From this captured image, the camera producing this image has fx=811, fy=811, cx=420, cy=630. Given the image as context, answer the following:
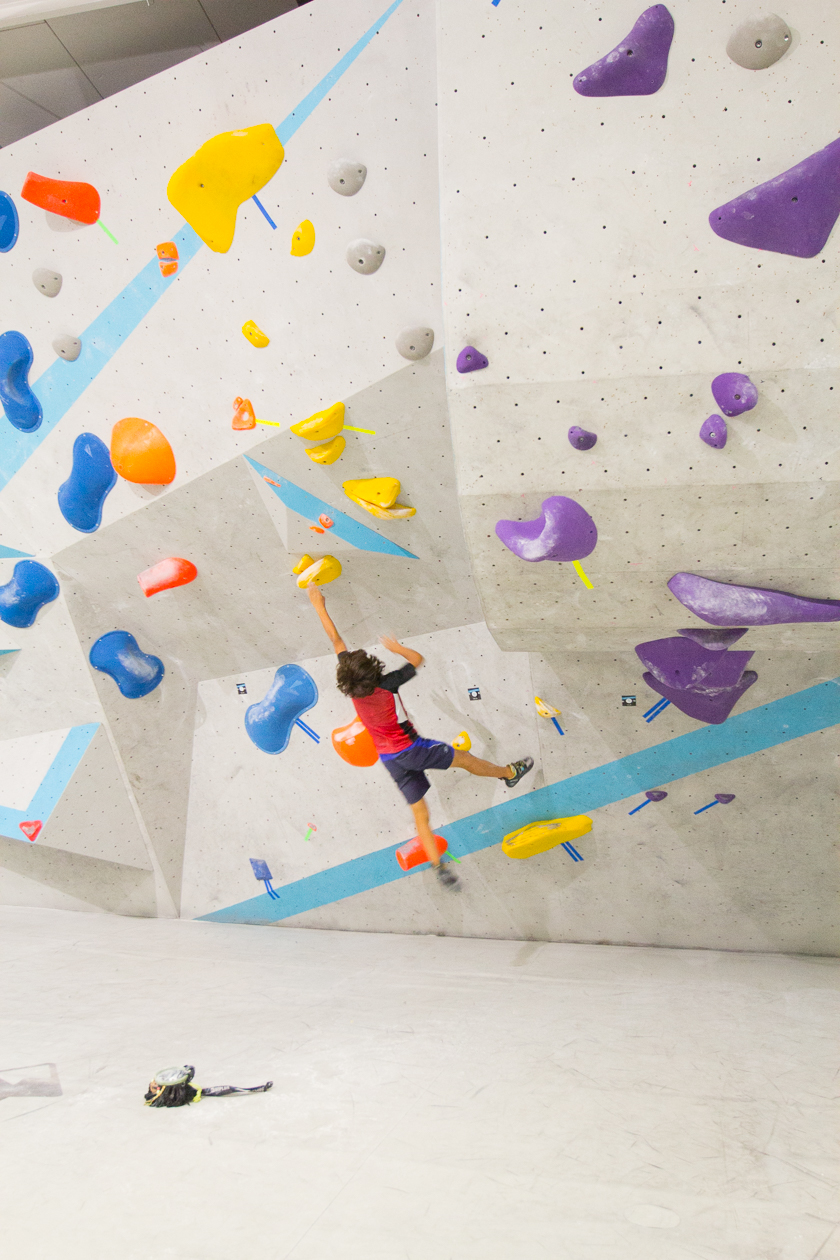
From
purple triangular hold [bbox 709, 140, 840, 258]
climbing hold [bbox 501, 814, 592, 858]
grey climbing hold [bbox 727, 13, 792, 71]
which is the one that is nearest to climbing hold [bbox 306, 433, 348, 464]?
purple triangular hold [bbox 709, 140, 840, 258]

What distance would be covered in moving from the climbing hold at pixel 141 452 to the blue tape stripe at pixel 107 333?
0.22 metres

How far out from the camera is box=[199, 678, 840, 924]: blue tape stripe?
310 centimetres

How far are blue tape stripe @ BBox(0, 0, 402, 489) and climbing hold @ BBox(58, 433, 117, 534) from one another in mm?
160

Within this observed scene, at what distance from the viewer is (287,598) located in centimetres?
342

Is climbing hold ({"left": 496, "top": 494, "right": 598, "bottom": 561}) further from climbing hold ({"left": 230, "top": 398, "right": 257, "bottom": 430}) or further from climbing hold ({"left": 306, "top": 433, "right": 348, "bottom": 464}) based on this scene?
climbing hold ({"left": 230, "top": 398, "right": 257, "bottom": 430})

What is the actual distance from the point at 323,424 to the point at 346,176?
76 cm

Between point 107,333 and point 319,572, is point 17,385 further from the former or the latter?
point 319,572

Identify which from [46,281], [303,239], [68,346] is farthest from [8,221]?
[303,239]

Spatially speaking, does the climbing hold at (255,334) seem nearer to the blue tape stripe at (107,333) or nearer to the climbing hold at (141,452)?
the blue tape stripe at (107,333)

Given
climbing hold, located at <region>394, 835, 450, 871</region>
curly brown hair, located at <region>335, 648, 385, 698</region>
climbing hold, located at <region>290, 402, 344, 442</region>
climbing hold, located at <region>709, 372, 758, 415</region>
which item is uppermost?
climbing hold, located at <region>290, 402, 344, 442</region>

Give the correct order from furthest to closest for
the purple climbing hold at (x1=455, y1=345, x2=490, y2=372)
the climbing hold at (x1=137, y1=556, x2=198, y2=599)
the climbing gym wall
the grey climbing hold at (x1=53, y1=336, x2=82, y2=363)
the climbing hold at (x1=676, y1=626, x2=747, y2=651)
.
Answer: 1. the climbing hold at (x1=137, y1=556, x2=198, y2=599)
2. the grey climbing hold at (x1=53, y1=336, x2=82, y2=363)
3. the climbing hold at (x1=676, y1=626, x2=747, y2=651)
4. the purple climbing hold at (x1=455, y1=345, x2=490, y2=372)
5. the climbing gym wall

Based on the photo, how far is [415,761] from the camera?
127 inches

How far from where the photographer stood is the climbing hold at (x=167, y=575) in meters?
3.37

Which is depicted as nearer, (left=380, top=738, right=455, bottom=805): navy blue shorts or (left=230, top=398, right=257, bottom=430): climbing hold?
(left=230, top=398, right=257, bottom=430): climbing hold
